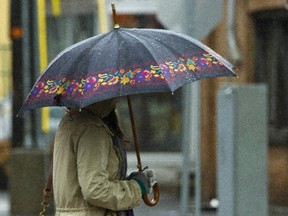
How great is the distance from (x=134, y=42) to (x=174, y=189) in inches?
583

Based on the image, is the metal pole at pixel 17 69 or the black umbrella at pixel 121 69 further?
the metal pole at pixel 17 69

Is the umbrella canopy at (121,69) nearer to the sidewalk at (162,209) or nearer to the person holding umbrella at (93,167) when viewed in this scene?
the person holding umbrella at (93,167)

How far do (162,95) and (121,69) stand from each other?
49.7 feet

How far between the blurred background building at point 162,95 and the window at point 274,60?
15 millimetres

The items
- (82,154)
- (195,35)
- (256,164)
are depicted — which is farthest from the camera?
(195,35)

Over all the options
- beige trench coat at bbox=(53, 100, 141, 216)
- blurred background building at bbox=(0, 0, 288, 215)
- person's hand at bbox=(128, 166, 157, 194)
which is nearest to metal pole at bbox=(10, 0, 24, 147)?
blurred background building at bbox=(0, 0, 288, 215)

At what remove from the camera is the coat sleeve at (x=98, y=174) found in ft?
18.2

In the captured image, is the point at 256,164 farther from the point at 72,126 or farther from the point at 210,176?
the point at 210,176

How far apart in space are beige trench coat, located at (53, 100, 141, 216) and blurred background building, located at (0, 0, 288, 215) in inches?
298

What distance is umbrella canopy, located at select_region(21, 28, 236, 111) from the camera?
5691mm

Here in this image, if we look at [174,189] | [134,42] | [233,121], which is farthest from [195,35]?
[174,189]

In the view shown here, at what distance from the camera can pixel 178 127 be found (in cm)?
2095

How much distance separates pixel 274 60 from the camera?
17.6m

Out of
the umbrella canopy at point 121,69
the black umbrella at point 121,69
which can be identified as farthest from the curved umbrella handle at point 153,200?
the umbrella canopy at point 121,69
